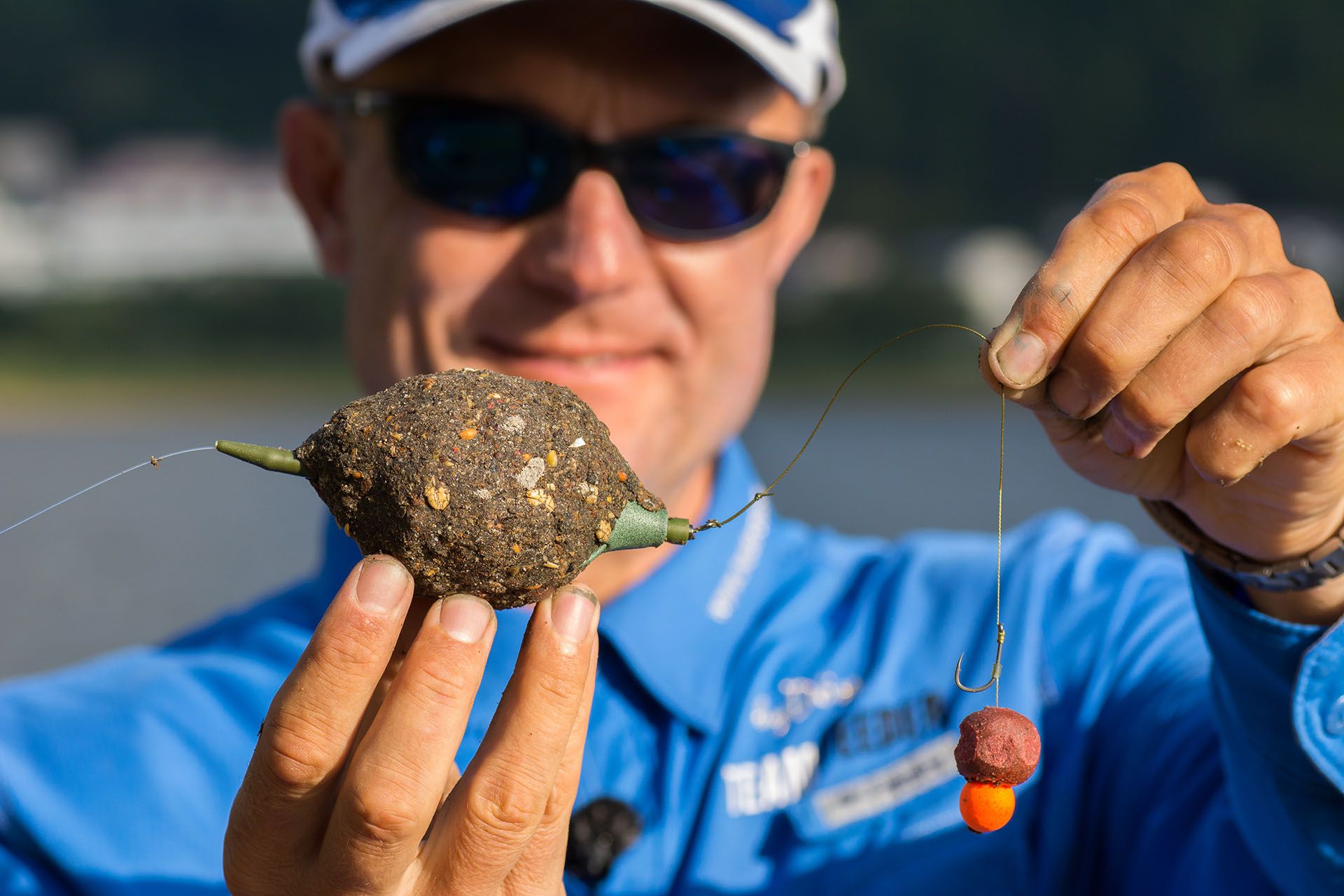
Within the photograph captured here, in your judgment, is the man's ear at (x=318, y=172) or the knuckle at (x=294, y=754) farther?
the man's ear at (x=318, y=172)

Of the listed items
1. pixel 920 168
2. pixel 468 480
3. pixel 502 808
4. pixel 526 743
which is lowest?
pixel 920 168

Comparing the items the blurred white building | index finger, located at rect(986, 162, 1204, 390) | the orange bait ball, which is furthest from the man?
the blurred white building

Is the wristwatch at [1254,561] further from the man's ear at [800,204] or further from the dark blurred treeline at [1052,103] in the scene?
the dark blurred treeline at [1052,103]

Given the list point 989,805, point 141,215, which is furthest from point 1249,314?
point 141,215

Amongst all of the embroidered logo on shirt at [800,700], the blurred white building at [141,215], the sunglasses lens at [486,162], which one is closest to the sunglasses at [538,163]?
the sunglasses lens at [486,162]

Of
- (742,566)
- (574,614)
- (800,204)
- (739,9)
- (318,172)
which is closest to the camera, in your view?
(574,614)

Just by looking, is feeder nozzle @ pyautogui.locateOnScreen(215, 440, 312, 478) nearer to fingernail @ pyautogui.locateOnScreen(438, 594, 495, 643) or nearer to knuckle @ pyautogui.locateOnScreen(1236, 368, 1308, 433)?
fingernail @ pyautogui.locateOnScreen(438, 594, 495, 643)

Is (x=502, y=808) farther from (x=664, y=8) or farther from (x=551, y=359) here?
(x=664, y=8)
